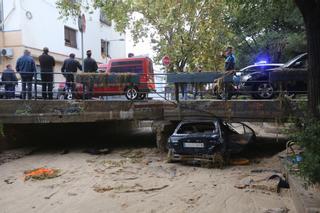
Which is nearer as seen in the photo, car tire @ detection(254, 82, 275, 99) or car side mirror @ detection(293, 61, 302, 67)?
car tire @ detection(254, 82, 275, 99)

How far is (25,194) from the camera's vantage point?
9.26m

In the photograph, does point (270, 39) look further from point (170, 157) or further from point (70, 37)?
point (170, 157)

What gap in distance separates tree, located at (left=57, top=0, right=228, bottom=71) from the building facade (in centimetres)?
300

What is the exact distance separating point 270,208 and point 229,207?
78 cm

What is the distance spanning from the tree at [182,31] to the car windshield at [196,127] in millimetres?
12278

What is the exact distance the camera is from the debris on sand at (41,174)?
34.6 feet

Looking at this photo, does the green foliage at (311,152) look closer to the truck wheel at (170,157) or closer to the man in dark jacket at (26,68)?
the truck wheel at (170,157)

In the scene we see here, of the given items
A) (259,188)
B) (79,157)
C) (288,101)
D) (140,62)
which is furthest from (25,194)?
(140,62)

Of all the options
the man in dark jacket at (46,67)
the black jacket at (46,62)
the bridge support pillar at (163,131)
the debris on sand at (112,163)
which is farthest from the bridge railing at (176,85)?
the debris on sand at (112,163)

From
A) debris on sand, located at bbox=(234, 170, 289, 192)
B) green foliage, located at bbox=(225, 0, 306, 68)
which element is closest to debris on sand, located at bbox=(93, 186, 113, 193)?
debris on sand, located at bbox=(234, 170, 289, 192)

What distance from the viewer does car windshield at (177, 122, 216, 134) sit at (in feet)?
38.9

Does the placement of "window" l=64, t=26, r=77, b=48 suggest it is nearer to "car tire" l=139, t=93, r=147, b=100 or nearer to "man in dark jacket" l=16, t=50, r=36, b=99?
"man in dark jacket" l=16, t=50, r=36, b=99

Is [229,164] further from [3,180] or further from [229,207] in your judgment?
[3,180]

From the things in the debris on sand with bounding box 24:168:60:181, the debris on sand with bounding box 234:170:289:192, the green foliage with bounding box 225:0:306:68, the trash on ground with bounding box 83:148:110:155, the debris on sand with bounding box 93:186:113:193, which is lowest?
the debris on sand with bounding box 93:186:113:193
